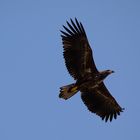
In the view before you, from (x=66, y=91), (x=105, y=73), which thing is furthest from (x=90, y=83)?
(x=66, y=91)

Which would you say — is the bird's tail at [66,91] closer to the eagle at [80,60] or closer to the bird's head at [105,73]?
the eagle at [80,60]

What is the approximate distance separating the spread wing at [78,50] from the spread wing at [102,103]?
1000mm

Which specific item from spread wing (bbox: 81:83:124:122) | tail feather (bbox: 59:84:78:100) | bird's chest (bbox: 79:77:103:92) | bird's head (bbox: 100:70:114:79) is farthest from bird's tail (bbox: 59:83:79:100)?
bird's head (bbox: 100:70:114:79)

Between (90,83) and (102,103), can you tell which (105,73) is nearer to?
(90,83)

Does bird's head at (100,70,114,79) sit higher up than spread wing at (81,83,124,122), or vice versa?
bird's head at (100,70,114,79)

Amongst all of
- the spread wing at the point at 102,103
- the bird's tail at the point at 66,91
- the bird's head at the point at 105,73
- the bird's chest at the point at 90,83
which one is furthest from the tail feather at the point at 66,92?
the bird's head at the point at 105,73

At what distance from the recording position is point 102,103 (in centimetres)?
2014

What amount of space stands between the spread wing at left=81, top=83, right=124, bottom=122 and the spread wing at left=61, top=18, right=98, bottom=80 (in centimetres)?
100

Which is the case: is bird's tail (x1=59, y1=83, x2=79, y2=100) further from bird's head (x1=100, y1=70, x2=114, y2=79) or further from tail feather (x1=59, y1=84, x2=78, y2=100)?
bird's head (x1=100, y1=70, x2=114, y2=79)

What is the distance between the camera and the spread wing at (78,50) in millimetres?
19031

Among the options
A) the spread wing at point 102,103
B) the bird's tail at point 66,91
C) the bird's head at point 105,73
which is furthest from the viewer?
the spread wing at point 102,103

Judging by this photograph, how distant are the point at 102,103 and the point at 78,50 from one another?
8.27 feet

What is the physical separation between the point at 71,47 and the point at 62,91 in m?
1.78

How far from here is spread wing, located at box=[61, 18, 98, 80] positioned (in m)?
19.0
